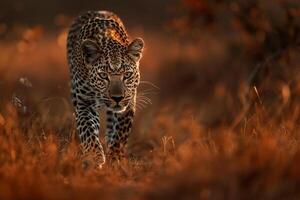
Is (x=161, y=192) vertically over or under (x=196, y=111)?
over

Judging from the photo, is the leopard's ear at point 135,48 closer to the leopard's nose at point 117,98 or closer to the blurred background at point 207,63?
the leopard's nose at point 117,98

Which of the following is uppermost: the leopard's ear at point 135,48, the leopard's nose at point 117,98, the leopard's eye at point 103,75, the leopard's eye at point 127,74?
the leopard's ear at point 135,48

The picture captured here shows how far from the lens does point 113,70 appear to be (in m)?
10.2

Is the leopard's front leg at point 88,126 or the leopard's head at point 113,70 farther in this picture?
the leopard's front leg at point 88,126

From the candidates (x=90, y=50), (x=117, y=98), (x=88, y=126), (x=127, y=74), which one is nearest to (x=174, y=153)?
(x=117, y=98)

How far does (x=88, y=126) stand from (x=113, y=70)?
0.80 m

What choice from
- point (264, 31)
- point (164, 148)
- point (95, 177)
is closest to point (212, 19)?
point (264, 31)

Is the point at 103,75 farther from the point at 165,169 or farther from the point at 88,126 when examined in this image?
the point at 165,169

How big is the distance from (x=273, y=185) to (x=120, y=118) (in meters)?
3.65

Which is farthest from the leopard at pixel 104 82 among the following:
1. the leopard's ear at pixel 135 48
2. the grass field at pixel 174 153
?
the grass field at pixel 174 153

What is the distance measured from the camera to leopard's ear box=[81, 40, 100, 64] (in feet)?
34.2

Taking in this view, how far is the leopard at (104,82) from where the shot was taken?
398 inches

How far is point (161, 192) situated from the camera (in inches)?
292

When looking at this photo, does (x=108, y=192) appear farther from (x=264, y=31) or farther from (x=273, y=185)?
(x=264, y=31)
